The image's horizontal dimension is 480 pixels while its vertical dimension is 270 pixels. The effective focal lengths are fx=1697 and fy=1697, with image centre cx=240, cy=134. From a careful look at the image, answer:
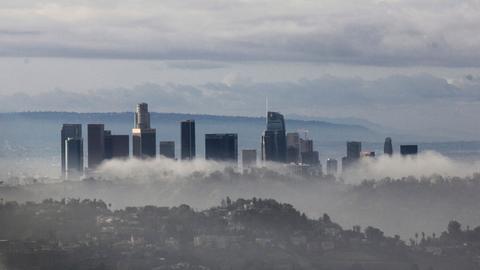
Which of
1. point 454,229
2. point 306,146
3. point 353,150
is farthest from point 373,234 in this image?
point 306,146

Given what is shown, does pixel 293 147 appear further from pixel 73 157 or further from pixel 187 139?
pixel 73 157

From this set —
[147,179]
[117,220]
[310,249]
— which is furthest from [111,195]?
[310,249]

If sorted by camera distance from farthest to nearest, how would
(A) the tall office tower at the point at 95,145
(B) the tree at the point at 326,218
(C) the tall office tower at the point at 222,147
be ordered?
(C) the tall office tower at the point at 222,147, (A) the tall office tower at the point at 95,145, (B) the tree at the point at 326,218

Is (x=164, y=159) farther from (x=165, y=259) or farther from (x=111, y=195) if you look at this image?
(x=165, y=259)

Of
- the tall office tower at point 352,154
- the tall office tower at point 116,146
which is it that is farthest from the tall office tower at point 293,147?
the tall office tower at point 116,146

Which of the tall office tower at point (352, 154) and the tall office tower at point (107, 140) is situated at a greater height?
the tall office tower at point (107, 140)

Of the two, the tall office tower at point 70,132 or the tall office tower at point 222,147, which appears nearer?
the tall office tower at point 222,147

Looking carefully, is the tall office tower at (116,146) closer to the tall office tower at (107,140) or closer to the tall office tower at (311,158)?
the tall office tower at (107,140)

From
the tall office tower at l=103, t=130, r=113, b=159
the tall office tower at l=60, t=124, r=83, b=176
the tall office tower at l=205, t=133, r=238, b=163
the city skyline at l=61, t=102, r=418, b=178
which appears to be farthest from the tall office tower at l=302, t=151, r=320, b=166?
the tall office tower at l=60, t=124, r=83, b=176
